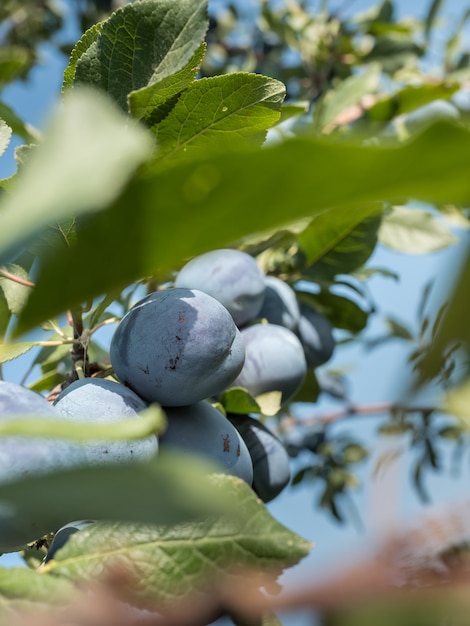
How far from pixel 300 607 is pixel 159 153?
0.58 metres

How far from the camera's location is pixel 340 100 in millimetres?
1480

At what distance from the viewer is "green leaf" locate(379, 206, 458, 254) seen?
1260 mm

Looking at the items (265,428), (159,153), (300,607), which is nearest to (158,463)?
(300,607)

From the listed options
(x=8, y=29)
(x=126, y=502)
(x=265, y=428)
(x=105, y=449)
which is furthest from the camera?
(x=8, y=29)

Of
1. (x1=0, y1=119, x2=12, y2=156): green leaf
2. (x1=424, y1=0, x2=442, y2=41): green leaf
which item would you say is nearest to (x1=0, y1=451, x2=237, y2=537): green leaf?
(x1=0, y1=119, x2=12, y2=156): green leaf

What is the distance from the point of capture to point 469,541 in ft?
0.96

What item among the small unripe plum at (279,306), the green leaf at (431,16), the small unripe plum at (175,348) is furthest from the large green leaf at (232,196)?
the green leaf at (431,16)

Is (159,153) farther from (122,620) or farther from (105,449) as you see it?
(122,620)

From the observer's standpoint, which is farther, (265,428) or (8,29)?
(8,29)

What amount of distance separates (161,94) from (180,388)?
28cm

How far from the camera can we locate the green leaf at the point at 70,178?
1.01 feet

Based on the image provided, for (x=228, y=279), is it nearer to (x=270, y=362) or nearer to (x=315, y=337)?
(x=270, y=362)

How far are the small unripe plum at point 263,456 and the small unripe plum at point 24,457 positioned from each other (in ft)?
1.17

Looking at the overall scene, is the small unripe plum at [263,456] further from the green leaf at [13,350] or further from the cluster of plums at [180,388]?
the green leaf at [13,350]
